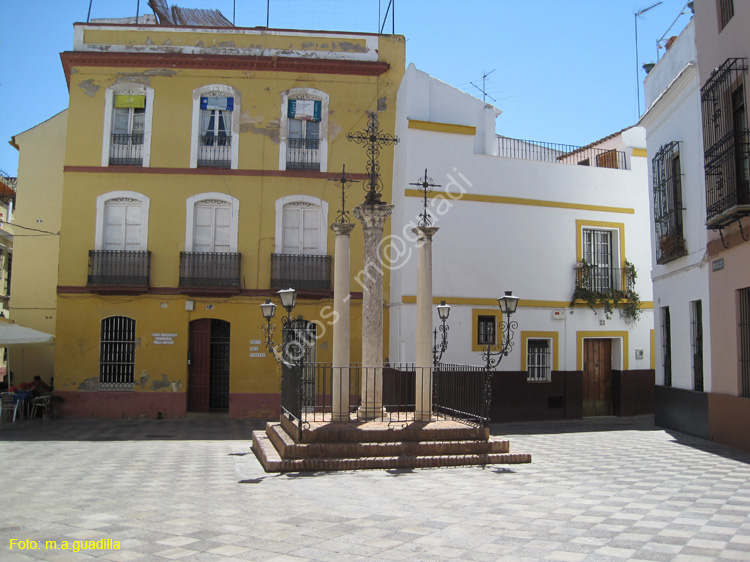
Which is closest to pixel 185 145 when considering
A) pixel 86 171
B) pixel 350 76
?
pixel 86 171

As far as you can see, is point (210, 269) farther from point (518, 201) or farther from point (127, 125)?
point (518, 201)

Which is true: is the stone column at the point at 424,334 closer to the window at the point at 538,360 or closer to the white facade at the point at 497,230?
the white facade at the point at 497,230

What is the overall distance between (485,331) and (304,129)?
25.2 feet

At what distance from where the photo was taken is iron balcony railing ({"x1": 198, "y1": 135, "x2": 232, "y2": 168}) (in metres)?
19.0

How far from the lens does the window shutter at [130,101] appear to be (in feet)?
62.5

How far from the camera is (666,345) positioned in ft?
49.2

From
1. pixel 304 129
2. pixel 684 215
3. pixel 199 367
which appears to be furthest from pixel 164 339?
pixel 684 215

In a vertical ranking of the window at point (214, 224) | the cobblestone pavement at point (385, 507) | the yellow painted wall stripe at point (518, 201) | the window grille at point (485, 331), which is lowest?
the cobblestone pavement at point (385, 507)

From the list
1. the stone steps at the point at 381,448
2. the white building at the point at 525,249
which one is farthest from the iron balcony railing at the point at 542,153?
the stone steps at the point at 381,448

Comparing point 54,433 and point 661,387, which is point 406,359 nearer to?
point 661,387

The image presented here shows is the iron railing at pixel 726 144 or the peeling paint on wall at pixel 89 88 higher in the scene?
the peeling paint on wall at pixel 89 88

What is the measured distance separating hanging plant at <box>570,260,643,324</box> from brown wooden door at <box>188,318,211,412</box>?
10.1 meters

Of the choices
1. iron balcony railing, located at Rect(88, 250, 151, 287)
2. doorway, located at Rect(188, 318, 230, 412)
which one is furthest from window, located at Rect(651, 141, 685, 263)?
iron balcony railing, located at Rect(88, 250, 151, 287)

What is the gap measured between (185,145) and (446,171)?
7314 millimetres
